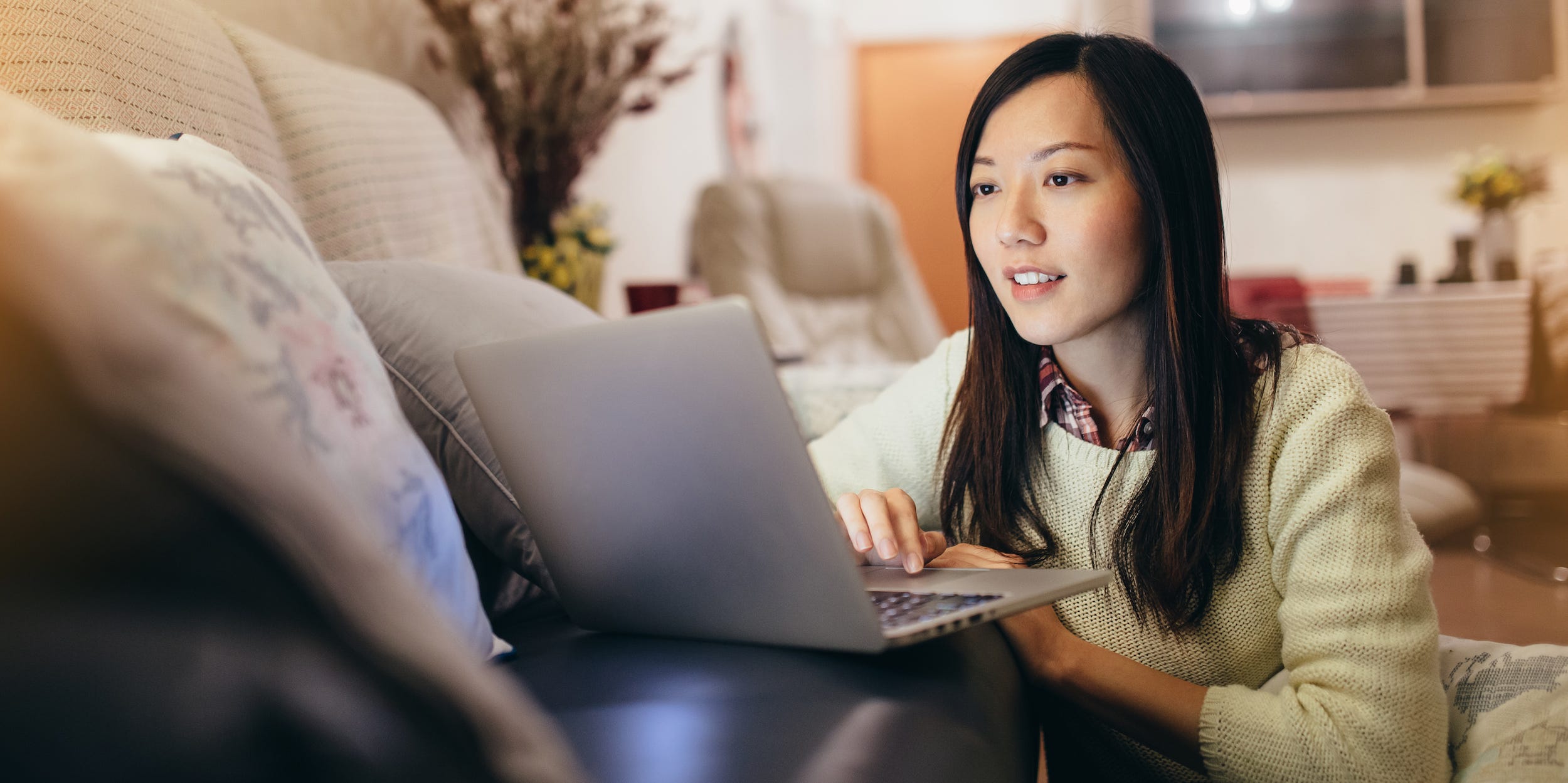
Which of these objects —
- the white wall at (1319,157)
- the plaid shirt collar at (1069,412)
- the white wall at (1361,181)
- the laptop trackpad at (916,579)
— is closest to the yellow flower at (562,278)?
the plaid shirt collar at (1069,412)

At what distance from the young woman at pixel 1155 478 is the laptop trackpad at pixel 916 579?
0.05ft

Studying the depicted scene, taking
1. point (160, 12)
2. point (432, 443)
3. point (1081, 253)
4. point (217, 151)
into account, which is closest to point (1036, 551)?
point (1081, 253)

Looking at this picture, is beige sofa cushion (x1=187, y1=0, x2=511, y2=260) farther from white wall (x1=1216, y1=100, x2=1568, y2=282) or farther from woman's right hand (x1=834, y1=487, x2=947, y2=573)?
white wall (x1=1216, y1=100, x2=1568, y2=282)

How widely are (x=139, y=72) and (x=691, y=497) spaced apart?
0.52 m

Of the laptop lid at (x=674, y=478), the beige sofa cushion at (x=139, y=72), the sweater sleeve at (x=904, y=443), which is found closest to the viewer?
the laptop lid at (x=674, y=478)

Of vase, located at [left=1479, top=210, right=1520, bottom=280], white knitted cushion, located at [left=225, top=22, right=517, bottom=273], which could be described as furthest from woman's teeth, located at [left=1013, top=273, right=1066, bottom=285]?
vase, located at [left=1479, top=210, right=1520, bottom=280]

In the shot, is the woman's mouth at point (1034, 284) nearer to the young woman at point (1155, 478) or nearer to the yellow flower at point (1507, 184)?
the young woman at point (1155, 478)

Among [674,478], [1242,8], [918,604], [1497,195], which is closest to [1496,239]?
[1497,195]

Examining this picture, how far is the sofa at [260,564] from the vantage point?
0.87ft

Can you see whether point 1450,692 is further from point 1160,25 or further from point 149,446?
point 1160,25

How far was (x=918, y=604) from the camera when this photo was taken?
613mm

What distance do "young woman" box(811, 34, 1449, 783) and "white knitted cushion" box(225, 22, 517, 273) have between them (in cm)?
59

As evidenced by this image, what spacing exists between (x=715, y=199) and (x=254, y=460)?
2.52m

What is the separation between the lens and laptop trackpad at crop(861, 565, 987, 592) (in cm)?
66
